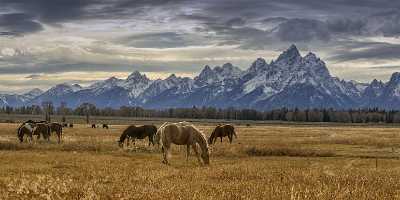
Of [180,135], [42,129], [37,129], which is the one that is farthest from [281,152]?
[37,129]

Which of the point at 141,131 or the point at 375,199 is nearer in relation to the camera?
the point at 375,199

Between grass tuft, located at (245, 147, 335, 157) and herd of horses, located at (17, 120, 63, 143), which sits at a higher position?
herd of horses, located at (17, 120, 63, 143)

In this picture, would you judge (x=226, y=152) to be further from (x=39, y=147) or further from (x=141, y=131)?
(x=39, y=147)

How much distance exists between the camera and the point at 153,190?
1435cm

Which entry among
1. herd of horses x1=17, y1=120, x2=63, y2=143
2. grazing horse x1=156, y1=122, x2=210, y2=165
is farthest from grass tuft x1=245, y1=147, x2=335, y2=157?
herd of horses x1=17, y1=120, x2=63, y2=143

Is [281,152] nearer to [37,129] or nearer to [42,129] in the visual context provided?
[42,129]

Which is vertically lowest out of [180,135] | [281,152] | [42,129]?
[281,152]

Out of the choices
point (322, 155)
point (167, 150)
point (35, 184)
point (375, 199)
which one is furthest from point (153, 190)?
point (322, 155)

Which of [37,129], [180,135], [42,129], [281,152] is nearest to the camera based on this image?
[180,135]

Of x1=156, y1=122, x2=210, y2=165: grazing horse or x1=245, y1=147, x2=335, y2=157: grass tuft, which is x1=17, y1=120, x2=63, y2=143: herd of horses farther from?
x1=156, y1=122, x2=210, y2=165: grazing horse

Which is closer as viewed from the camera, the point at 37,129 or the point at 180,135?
the point at 180,135

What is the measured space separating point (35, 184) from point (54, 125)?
47.6 m

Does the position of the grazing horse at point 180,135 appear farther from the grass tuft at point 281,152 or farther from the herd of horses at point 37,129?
the herd of horses at point 37,129

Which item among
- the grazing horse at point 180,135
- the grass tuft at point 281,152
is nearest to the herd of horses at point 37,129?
the grass tuft at point 281,152
